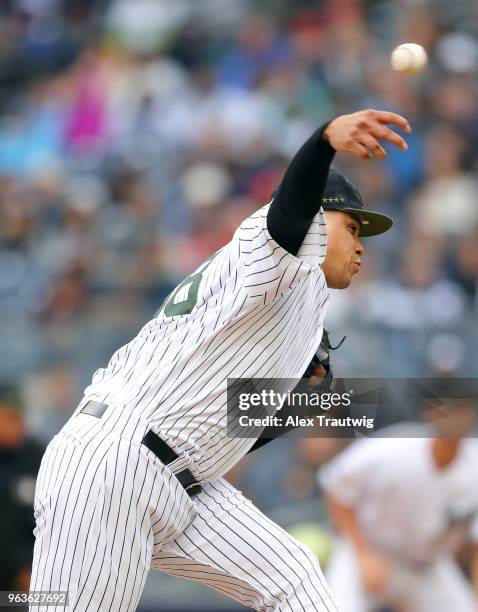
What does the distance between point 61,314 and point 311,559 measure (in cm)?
466

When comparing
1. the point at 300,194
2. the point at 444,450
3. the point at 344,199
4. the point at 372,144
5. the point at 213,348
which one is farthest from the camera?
the point at 444,450

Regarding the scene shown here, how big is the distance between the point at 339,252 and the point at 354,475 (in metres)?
2.22

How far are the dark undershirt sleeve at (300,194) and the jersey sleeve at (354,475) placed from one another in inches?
104

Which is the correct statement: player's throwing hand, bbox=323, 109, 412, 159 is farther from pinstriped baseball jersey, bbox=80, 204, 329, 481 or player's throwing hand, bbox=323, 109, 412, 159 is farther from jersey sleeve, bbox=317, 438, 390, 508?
jersey sleeve, bbox=317, 438, 390, 508

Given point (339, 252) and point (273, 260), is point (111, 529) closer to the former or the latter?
point (273, 260)

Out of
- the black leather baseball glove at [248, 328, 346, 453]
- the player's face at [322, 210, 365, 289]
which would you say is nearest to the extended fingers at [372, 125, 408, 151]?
the player's face at [322, 210, 365, 289]

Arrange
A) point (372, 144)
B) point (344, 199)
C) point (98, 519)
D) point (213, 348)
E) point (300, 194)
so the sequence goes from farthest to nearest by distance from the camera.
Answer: point (344, 199) → point (213, 348) → point (98, 519) → point (300, 194) → point (372, 144)

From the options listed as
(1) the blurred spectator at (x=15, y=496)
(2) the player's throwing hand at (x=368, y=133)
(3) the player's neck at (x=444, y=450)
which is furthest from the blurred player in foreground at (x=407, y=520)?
(2) the player's throwing hand at (x=368, y=133)

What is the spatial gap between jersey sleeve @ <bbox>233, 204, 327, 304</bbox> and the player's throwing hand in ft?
1.14

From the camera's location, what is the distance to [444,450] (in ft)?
18.5

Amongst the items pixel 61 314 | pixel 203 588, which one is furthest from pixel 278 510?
pixel 61 314

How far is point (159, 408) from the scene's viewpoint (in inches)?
134

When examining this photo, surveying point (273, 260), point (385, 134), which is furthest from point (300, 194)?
point (385, 134)

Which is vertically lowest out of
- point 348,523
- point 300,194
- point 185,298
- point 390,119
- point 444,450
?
point 348,523
